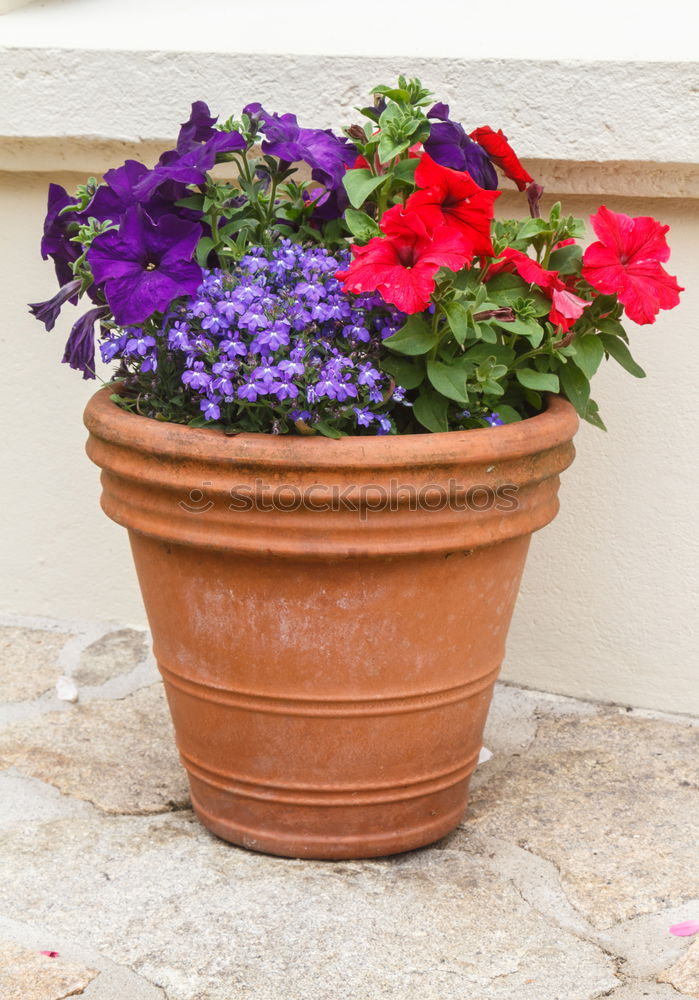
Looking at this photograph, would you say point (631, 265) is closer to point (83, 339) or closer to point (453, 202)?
point (453, 202)

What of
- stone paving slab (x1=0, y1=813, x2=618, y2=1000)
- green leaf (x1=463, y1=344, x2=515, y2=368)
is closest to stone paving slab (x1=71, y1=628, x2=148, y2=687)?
stone paving slab (x1=0, y1=813, x2=618, y2=1000)

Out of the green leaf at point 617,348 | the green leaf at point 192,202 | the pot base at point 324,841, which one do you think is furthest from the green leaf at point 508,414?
the pot base at point 324,841

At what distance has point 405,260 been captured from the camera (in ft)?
5.48

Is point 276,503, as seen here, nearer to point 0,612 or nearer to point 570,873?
point 570,873

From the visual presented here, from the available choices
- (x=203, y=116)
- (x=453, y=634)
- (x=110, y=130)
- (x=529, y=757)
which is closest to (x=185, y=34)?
(x=110, y=130)

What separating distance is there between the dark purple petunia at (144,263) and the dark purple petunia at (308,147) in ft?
0.66

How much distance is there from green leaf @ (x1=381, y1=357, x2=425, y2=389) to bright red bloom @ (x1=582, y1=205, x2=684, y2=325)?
308 millimetres

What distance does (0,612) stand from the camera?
111 inches

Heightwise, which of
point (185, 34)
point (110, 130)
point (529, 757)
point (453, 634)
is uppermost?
point (185, 34)

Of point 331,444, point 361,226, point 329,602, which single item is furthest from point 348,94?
point 329,602

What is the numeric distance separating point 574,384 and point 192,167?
69cm

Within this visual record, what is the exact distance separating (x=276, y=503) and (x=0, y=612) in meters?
1.40

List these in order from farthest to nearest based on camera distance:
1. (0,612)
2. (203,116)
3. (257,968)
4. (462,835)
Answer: (0,612) < (462,835) < (203,116) < (257,968)

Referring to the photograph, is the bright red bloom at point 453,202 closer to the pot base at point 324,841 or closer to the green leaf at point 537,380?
the green leaf at point 537,380
